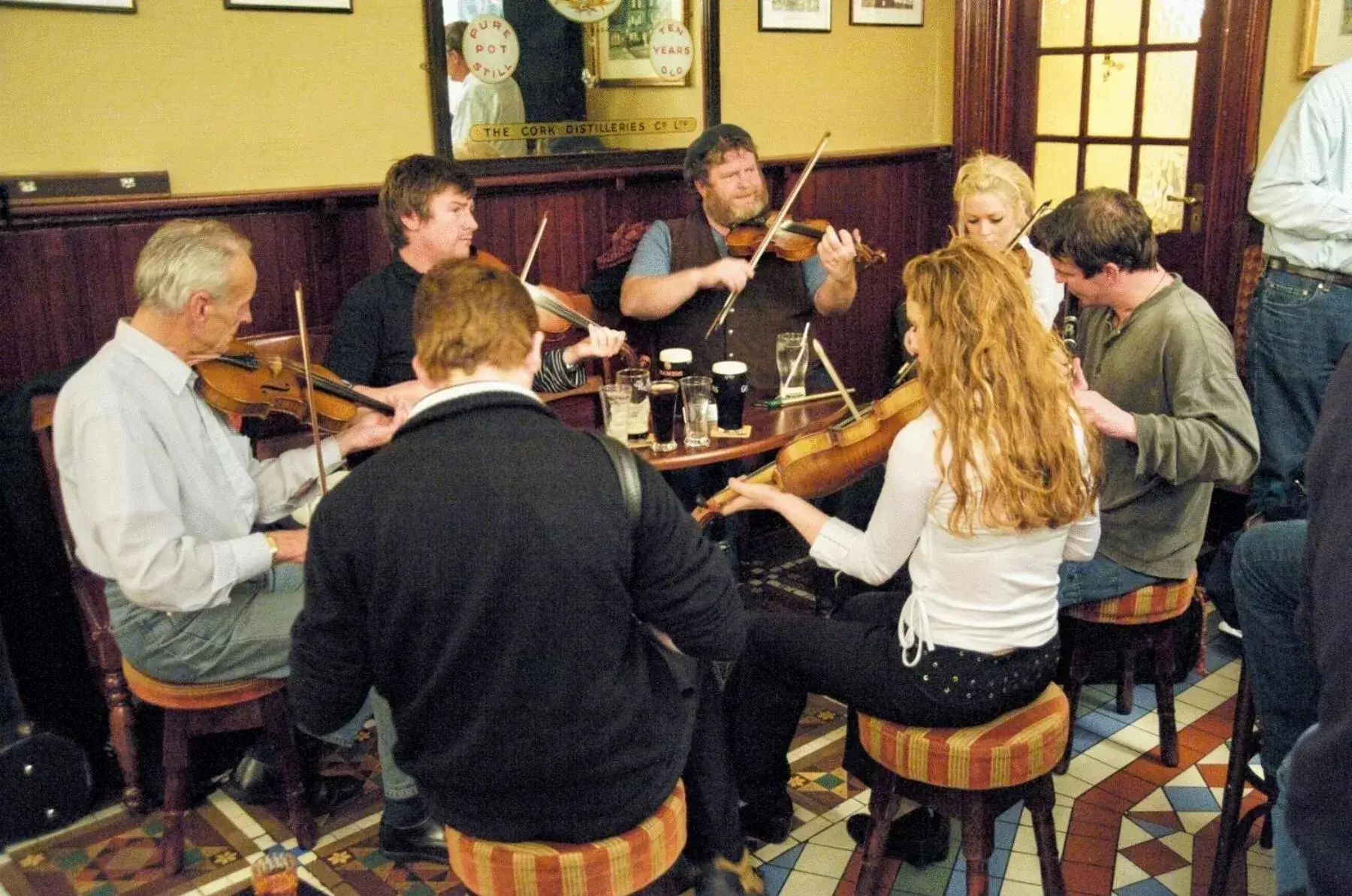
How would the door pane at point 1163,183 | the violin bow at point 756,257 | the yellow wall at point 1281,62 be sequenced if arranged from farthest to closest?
the door pane at point 1163,183 → the yellow wall at point 1281,62 → the violin bow at point 756,257

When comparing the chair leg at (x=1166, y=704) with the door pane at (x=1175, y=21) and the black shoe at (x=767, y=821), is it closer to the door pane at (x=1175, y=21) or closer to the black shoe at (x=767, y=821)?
the black shoe at (x=767, y=821)

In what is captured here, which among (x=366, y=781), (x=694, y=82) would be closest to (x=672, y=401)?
(x=366, y=781)

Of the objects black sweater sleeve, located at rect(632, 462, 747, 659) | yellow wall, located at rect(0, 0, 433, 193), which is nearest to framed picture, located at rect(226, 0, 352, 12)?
yellow wall, located at rect(0, 0, 433, 193)

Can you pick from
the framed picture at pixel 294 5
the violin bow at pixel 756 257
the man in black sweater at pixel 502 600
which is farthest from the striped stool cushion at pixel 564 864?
the framed picture at pixel 294 5

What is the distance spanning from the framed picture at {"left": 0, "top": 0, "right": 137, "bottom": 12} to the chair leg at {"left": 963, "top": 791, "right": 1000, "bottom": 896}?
268 cm

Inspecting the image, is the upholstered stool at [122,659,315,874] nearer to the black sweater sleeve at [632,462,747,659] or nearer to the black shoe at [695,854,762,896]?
the black shoe at [695,854,762,896]

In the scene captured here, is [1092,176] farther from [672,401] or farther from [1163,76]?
[672,401]

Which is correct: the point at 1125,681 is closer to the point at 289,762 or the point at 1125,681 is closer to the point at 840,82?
the point at 289,762

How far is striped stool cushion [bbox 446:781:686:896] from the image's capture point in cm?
175

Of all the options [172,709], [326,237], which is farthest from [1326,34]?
[172,709]

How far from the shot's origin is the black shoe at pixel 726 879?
7.18 feet

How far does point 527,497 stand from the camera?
1.59m

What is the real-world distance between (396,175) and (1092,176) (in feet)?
9.68

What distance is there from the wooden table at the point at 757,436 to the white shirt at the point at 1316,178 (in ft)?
4.97
